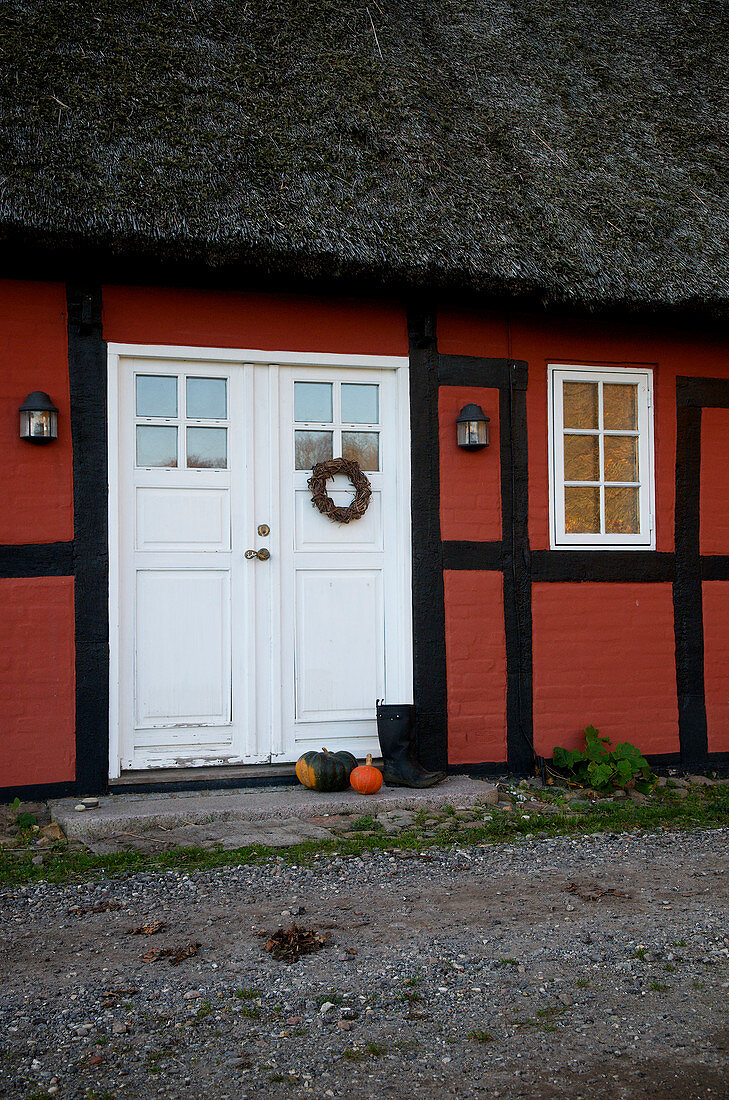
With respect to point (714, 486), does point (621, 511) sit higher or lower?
lower

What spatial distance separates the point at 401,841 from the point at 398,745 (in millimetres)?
913

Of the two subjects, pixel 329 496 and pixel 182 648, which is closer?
pixel 182 648

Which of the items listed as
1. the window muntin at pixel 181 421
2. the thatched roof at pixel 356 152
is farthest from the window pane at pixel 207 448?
the thatched roof at pixel 356 152

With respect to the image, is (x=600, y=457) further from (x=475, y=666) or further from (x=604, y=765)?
(x=604, y=765)

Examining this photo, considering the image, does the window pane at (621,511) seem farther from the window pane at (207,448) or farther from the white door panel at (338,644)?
the window pane at (207,448)

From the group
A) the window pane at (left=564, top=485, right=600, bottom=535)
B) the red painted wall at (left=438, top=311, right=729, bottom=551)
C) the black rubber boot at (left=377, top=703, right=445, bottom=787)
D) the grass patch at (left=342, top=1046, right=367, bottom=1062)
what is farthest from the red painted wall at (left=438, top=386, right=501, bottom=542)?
the grass patch at (left=342, top=1046, right=367, bottom=1062)

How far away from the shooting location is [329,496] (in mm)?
5188

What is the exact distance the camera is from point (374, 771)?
15.4ft

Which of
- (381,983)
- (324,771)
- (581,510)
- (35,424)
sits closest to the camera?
(381,983)

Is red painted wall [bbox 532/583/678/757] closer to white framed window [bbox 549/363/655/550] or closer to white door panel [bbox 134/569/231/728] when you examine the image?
white framed window [bbox 549/363/655/550]

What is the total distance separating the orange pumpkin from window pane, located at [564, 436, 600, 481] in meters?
2.05

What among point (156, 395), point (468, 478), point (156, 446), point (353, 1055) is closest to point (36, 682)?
point (156, 446)

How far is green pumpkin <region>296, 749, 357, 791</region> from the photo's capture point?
15.5 ft

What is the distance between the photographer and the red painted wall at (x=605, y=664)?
17.7 feet
